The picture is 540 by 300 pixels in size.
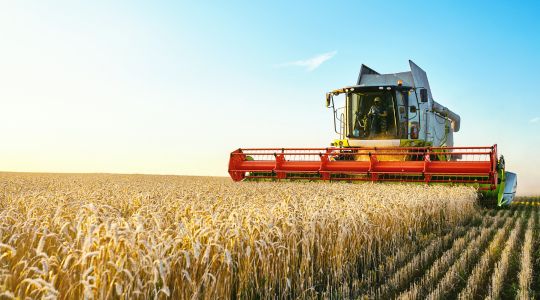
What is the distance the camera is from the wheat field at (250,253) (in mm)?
2387

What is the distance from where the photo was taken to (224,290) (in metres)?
3.05

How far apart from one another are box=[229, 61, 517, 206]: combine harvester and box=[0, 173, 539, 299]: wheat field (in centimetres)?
391

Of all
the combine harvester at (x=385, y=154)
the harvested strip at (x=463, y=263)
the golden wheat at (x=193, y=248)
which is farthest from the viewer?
the combine harvester at (x=385, y=154)

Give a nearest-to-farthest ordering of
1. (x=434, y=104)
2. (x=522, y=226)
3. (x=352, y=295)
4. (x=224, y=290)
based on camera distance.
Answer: (x=224, y=290), (x=352, y=295), (x=522, y=226), (x=434, y=104)

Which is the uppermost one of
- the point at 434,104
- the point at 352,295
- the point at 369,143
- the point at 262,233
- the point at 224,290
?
the point at 434,104

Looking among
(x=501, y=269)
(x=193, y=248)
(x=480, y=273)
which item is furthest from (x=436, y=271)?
(x=193, y=248)

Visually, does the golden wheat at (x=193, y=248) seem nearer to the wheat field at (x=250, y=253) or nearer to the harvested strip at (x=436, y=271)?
the wheat field at (x=250, y=253)

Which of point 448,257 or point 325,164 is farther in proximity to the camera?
point 325,164

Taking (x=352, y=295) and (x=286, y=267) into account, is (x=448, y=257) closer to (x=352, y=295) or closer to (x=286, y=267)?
(x=352, y=295)

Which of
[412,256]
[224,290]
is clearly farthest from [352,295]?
[412,256]

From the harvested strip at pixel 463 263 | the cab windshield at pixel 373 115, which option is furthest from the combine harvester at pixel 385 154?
the harvested strip at pixel 463 263

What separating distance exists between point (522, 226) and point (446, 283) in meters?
5.03

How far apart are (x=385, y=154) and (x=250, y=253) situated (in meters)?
8.57

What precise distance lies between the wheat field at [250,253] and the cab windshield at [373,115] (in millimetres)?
5887
